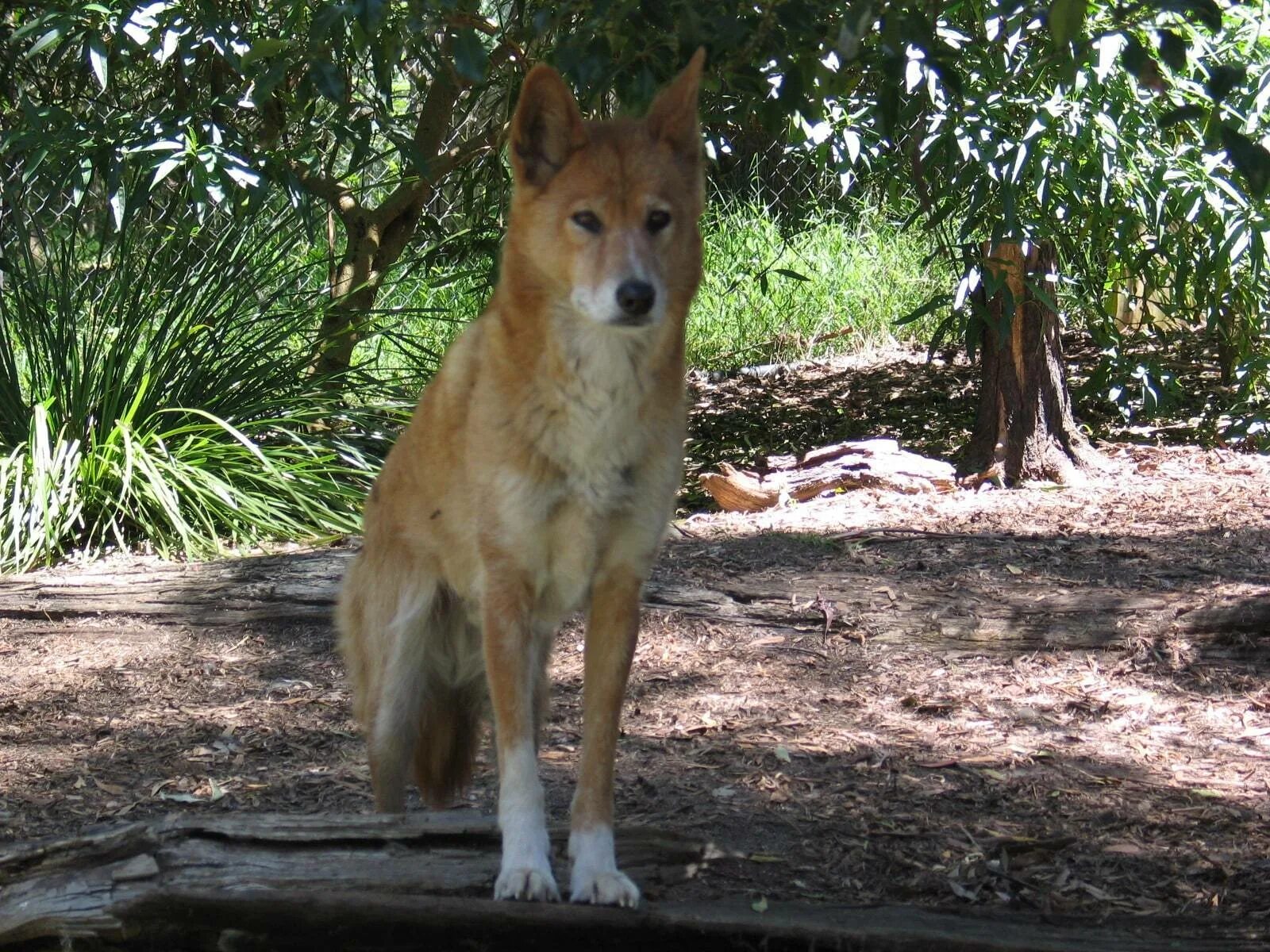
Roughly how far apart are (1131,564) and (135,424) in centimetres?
492

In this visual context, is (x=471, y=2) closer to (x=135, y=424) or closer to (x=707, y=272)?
(x=135, y=424)

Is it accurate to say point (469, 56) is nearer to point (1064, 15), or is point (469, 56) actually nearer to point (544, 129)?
point (544, 129)

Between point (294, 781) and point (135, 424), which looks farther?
point (135, 424)

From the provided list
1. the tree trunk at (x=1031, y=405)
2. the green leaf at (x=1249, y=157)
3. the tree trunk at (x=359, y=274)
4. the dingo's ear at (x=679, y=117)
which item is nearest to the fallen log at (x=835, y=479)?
the tree trunk at (x=1031, y=405)

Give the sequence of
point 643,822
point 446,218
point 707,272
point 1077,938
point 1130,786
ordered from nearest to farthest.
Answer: point 1077,938 → point 643,822 → point 1130,786 → point 446,218 → point 707,272

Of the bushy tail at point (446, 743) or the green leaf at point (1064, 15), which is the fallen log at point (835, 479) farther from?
the green leaf at point (1064, 15)

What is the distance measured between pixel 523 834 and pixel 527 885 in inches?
4.7

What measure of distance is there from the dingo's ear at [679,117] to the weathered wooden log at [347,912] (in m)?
1.78

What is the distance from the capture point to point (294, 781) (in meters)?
4.16

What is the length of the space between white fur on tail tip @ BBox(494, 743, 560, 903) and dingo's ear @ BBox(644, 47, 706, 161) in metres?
1.54

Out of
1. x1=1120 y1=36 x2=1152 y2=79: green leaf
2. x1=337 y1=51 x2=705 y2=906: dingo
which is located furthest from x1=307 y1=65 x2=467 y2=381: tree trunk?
x1=1120 y1=36 x2=1152 y2=79: green leaf

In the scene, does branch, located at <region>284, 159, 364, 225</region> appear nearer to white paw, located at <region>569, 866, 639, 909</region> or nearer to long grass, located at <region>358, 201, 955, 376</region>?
long grass, located at <region>358, 201, 955, 376</region>

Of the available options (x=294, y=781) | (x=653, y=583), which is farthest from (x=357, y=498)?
(x=294, y=781)

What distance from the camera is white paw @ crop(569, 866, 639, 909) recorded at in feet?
9.37
